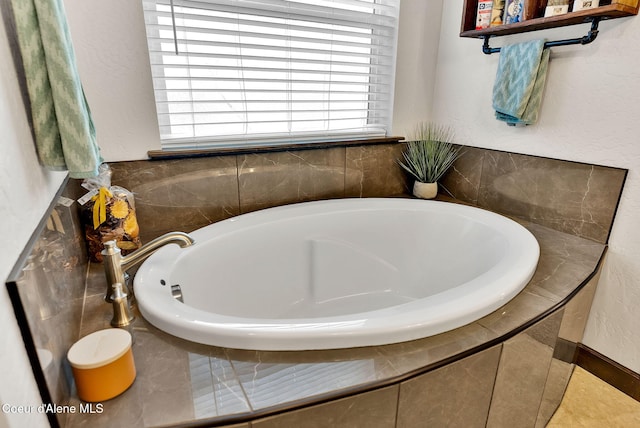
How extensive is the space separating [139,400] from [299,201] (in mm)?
1274

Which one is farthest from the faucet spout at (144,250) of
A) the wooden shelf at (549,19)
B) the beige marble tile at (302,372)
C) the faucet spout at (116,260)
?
the wooden shelf at (549,19)

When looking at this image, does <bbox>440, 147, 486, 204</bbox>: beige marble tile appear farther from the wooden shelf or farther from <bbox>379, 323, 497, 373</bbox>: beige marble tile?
<bbox>379, 323, 497, 373</bbox>: beige marble tile

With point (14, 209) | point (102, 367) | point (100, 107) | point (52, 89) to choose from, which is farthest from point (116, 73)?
point (102, 367)

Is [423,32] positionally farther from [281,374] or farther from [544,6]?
[281,374]

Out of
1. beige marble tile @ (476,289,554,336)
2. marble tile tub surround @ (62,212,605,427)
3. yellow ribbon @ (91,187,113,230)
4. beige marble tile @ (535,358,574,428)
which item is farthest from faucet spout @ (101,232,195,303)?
beige marble tile @ (535,358,574,428)

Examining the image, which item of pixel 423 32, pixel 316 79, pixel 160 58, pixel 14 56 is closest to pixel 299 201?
pixel 316 79

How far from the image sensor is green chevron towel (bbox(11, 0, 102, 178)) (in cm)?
70

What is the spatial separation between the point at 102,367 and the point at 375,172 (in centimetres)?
166

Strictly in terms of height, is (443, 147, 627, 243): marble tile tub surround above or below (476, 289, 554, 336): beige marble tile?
above

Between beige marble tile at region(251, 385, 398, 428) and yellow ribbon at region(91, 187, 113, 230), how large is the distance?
3.03ft

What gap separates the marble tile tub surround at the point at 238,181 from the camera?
5.09 feet

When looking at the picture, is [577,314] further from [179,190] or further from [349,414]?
[179,190]

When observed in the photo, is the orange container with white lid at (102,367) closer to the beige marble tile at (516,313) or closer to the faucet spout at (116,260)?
the faucet spout at (116,260)

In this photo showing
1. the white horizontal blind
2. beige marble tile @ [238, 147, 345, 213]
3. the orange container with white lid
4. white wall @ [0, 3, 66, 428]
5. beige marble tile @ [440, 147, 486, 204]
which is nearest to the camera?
white wall @ [0, 3, 66, 428]
